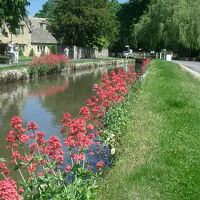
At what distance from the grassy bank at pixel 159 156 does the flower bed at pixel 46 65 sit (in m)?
27.1

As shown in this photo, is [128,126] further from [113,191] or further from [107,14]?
[107,14]

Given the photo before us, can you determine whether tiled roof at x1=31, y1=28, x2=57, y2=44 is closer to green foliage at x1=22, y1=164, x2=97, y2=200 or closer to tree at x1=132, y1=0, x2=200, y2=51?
tree at x1=132, y1=0, x2=200, y2=51

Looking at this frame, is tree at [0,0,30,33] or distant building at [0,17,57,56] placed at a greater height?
tree at [0,0,30,33]

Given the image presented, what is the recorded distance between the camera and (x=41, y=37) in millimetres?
82062

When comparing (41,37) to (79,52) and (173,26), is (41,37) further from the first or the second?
(173,26)

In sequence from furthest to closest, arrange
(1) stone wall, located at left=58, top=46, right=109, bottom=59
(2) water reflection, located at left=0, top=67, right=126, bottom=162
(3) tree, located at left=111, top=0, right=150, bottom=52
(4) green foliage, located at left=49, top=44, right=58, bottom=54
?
(3) tree, located at left=111, top=0, right=150, bottom=52
(4) green foliage, located at left=49, top=44, right=58, bottom=54
(1) stone wall, located at left=58, top=46, right=109, bottom=59
(2) water reflection, located at left=0, top=67, right=126, bottom=162

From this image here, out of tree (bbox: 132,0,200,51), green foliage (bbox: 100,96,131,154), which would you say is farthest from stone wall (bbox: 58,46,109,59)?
green foliage (bbox: 100,96,131,154)

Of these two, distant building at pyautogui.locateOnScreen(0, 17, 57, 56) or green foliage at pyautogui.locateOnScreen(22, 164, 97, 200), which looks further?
distant building at pyautogui.locateOnScreen(0, 17, 57, 56)

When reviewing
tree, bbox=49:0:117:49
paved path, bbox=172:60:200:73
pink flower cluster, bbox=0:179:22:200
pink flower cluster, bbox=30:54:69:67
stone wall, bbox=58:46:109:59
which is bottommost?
stone wall, bbox=58:46:109:59

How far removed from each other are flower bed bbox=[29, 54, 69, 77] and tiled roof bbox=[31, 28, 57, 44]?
104 feet

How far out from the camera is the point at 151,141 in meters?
9.61

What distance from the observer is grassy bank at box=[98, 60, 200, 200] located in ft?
22.2

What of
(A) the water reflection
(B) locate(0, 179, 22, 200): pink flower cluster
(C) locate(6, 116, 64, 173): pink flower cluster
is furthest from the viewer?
(A) the water reflection

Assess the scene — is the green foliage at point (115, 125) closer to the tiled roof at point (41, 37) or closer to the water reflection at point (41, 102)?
the water reflection at point (41, 102)
